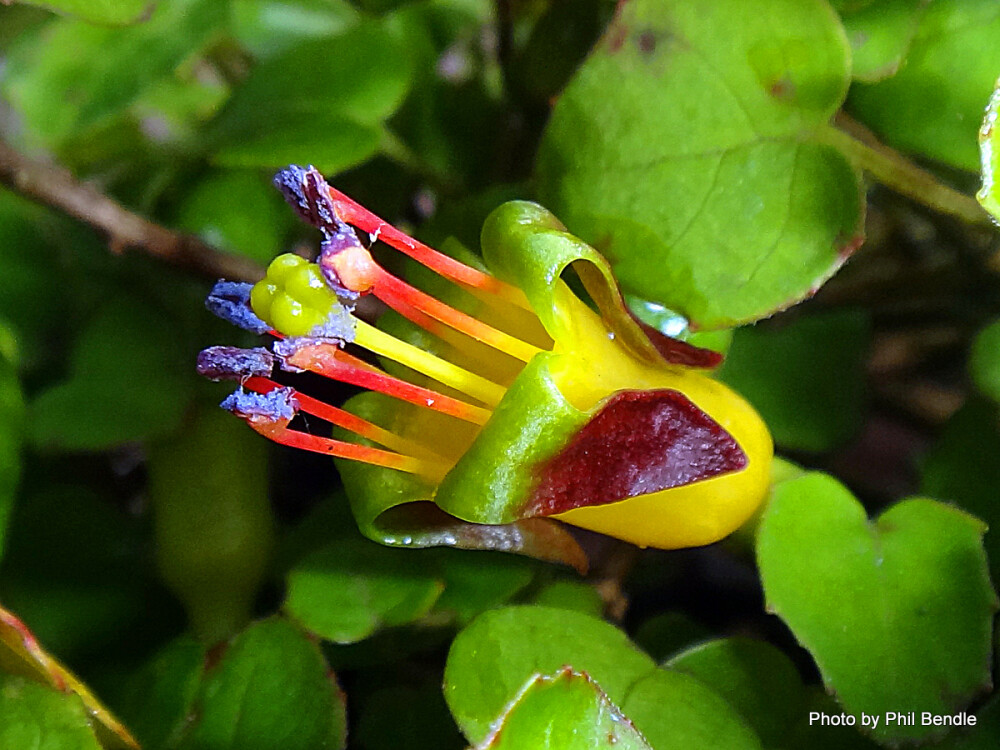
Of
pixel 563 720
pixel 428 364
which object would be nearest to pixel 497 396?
pixel 428 364

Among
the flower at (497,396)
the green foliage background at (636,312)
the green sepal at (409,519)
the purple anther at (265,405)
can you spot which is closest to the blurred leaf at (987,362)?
the green foliage background at (636,312)

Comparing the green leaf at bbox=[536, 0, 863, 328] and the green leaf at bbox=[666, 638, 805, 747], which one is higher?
the green leaf at bbox=[536, 0, 863, 328]

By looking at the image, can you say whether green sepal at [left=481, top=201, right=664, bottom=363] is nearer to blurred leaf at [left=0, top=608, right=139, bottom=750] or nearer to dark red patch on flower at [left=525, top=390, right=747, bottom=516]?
dark red patch on flower at [left=525, top=390, right=747, bottom=516]

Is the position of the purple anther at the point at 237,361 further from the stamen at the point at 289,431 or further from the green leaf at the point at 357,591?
the green leaf at the point at 357,591

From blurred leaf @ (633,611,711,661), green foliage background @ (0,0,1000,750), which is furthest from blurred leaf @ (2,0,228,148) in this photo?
blurred leaf @ (633,611,711,661)

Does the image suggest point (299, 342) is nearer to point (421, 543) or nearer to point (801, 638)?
point (421, 543)

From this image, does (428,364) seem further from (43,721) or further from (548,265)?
(43,721)
